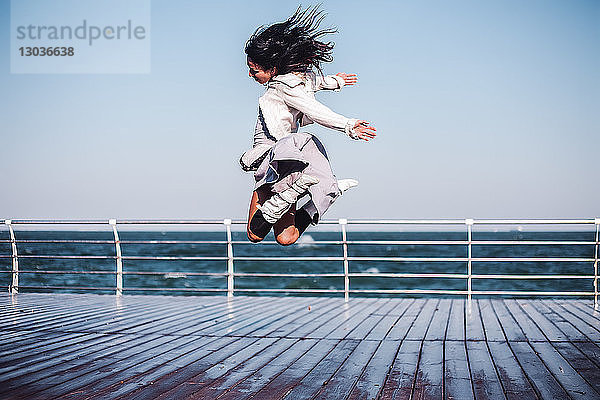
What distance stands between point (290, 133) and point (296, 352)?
1.31 metres

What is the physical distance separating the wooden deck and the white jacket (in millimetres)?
1065

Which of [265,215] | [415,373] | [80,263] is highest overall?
[265,215]

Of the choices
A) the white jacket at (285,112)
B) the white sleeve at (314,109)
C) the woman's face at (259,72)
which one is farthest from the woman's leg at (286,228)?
the woman's face at (259,72)

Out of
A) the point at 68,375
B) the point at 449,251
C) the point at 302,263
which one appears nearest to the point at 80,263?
the point at 302,263

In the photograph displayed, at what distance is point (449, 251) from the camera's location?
4909cm

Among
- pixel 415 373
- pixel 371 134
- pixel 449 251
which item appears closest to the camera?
pixel 371 134

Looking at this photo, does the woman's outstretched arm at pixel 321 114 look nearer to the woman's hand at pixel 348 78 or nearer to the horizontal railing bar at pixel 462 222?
the woman's hand at pixel 348 78

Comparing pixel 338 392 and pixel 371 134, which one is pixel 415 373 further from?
pixel 371 134

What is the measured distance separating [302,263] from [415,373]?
3660 centimetres

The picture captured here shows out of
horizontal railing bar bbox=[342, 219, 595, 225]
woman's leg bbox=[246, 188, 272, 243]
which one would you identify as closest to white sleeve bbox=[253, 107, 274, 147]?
woman's leg bbox=[246, 188, 272, 243]

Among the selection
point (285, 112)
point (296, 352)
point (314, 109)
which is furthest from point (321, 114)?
point (296, 352)

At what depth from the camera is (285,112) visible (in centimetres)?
342

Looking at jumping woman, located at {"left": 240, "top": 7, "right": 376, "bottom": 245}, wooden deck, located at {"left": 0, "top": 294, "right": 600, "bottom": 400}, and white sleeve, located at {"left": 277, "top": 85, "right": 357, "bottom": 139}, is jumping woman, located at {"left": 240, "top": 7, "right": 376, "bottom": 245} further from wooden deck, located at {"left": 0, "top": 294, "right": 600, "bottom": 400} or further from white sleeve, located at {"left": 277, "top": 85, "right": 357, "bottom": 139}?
wooden deck, located at {"left": 0, "top": 294, "right": 600, "bottom": 400}

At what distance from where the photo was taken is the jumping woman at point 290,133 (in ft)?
10.6
